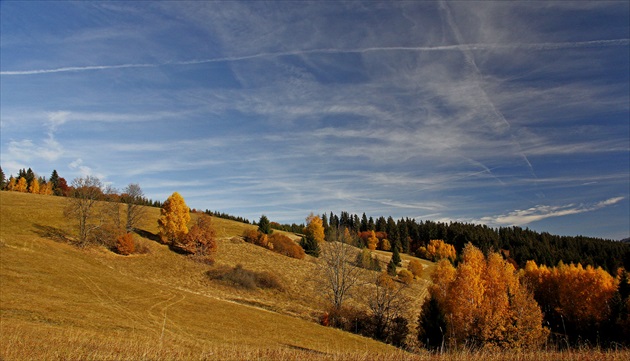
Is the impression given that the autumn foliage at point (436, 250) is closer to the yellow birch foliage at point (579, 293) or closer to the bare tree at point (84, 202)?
the yellow birch foliage at point (579, 293)

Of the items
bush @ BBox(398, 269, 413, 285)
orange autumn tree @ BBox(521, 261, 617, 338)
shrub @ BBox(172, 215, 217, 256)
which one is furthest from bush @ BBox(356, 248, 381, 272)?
shrub @ BBox(172, 215, 217, 256)

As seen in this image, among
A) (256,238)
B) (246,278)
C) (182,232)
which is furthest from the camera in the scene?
(256,238)

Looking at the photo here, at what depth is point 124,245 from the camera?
64250 millimetres

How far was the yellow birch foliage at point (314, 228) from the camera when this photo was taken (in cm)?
11531

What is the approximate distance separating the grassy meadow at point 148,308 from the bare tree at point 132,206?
981cm

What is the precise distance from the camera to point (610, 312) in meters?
62.6

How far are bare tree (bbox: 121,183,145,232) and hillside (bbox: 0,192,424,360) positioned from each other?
26.3 ft

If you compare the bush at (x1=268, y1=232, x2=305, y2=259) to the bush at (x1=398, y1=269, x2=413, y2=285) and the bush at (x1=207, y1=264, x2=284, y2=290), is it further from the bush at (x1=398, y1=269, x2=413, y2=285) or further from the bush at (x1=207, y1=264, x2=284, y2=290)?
the bush at (x1=398, y1=269, x2=413, y2=285)

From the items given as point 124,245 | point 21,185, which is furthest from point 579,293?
point 21,185

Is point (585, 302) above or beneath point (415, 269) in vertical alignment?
beneath

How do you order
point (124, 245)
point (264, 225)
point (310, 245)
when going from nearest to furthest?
point (124, 245), point (264, 225), point (310, 245)

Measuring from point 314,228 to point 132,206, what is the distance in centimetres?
5543

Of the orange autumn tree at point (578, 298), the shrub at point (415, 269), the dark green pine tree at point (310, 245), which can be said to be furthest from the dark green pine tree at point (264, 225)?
the orange autumn tree at point (578, 298)

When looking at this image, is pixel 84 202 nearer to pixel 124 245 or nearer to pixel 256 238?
pixel 124 245
